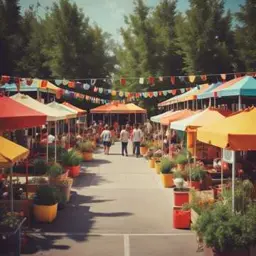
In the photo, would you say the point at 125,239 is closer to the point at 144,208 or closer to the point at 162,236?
the point at 162,236

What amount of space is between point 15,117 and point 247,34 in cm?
2667

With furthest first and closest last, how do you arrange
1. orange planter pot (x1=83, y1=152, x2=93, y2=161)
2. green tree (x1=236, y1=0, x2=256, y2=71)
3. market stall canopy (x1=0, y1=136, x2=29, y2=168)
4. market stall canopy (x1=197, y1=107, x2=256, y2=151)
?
green tree (x1=236, y1=0, x2=256, y2=71) → orange planter pot (x1=83, y1=152, x2=93, y2=161) → market stall canopy (x1=0, y1=136, x2=29, y2=168) → market stall canopy (x1=197, y1=107, x2=256, y2=151)

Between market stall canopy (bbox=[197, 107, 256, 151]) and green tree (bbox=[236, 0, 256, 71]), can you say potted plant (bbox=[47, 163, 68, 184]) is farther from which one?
green tree (bbox=[236, 0, 256, 71])

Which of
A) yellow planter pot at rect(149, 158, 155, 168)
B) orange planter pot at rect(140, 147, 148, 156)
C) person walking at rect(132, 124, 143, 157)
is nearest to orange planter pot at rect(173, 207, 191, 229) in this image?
yellow planter pot at rect(149, 158, 155, 168)

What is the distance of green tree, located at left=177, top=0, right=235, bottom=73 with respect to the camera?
34281 millimetres

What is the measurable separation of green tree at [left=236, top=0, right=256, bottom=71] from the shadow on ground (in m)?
22.2

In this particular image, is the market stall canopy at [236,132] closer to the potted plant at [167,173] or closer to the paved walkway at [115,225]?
the paved walkway at [115,225]

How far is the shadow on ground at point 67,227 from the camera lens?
7906 millimetres

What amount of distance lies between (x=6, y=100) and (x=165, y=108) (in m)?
34.0

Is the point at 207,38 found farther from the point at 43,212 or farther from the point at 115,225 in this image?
the point at 43,212

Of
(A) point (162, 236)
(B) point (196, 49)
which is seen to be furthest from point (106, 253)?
(B) point (196, 49)

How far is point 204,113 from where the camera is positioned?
1149cm

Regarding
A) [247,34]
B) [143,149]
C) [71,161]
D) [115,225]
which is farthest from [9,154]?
[247,34]

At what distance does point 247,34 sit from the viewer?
31656 millimetres
